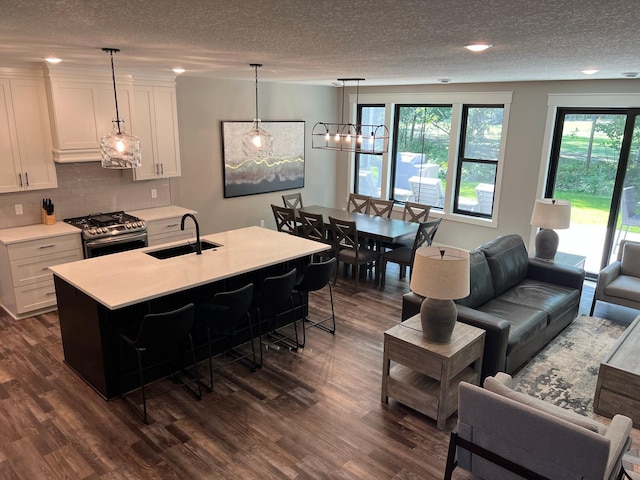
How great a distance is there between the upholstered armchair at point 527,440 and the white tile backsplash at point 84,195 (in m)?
5.06

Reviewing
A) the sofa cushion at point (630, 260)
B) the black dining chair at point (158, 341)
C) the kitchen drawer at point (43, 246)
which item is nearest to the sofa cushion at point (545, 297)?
the sofa cushion at point (630, 260)

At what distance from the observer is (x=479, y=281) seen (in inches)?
181

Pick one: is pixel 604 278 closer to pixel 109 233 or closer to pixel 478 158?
pixel 478 158

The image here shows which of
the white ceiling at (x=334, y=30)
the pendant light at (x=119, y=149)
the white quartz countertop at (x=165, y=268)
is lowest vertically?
the white quartz countertop at (x=165, y=268)

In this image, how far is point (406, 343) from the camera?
3.60m

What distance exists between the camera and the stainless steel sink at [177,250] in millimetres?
4570

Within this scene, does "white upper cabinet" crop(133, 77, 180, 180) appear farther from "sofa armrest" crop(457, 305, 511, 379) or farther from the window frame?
"sofa armrest" crop(457, 305, 511, 379)

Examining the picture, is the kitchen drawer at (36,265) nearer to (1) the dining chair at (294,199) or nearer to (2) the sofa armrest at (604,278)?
(1) the dining chair at (294,199)

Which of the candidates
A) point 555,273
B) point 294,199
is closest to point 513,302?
point 555,273

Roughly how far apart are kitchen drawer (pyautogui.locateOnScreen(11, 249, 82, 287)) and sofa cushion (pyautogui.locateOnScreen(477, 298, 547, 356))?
4.43 meters

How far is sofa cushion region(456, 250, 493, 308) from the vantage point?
4.45 metres

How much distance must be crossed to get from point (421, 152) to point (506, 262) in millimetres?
3476

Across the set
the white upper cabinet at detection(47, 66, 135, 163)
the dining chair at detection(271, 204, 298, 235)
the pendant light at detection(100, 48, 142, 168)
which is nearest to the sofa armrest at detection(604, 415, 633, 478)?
the pendant light at detection(100, 48, 142, 168)

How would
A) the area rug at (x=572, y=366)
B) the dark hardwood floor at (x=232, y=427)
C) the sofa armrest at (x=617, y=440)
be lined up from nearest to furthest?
the sofa armrest at (x=617, y=440)
the dark hardwood floor at (x=232, y=427)
the area rug at (x=572, y=366)
